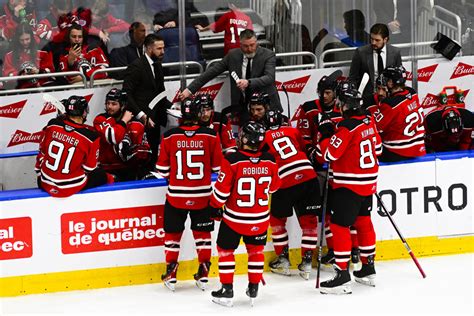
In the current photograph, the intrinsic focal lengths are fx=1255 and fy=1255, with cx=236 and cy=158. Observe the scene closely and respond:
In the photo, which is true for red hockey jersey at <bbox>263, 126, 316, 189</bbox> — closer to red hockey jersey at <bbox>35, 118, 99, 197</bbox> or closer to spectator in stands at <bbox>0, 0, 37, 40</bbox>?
red hockey jersey at <bbox>35, 118, 99, 197</bbox>

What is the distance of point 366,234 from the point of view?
28.9 feet

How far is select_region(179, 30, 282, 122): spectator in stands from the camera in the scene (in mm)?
9883

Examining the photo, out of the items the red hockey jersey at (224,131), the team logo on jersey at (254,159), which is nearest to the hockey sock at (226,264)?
the team logo on jersey at (254,159)

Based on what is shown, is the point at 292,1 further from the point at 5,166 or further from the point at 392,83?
the point at 5,166

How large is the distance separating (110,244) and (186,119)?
1.06 metres

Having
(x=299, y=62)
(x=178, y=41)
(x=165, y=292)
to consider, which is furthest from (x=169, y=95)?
(x=165, y=292)

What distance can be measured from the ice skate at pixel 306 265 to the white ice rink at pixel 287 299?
0.16 feet

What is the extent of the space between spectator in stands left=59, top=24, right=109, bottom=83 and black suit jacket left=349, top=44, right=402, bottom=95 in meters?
2.08

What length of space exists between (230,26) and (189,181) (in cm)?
214

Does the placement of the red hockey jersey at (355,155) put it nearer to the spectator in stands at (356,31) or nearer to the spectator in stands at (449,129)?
the spectator in stands at (449,129)

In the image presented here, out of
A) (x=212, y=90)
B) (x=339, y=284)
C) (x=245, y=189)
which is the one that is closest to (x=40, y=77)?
(x=212, y=90)

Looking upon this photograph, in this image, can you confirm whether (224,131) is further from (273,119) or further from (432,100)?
(432,100)

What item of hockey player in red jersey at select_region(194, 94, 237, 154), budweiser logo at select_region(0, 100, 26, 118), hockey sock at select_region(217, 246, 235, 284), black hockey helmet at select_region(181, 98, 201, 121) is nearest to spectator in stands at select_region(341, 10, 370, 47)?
hockey player in red jersey at select_region(194, 94, 237, 154)

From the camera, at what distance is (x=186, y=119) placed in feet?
28.3
